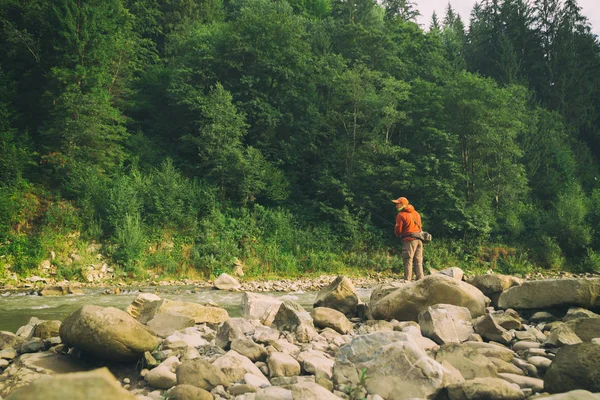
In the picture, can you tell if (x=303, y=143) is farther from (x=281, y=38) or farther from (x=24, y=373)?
(x=24, y=373)

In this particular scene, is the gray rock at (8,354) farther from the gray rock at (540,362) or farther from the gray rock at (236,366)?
the gray rock at (540,362)

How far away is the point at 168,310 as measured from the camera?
7.33m

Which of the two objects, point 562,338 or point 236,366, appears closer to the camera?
point 236,366

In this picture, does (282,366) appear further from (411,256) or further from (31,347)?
(411,256)

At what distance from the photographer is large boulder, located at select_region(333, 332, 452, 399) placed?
384cm

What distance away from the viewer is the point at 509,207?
2939 centimetres

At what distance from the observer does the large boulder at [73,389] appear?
7.84 feet

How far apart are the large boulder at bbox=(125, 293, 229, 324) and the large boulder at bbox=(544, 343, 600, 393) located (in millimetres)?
5085

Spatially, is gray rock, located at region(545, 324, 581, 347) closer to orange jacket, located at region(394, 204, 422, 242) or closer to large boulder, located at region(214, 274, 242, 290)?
orange jacket, located at region(394, 204, 422, 242)

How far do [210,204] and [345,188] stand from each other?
8025 millimetres

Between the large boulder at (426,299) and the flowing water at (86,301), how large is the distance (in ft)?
14.4

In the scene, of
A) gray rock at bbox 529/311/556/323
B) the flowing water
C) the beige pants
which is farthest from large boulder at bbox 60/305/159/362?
the beige pants

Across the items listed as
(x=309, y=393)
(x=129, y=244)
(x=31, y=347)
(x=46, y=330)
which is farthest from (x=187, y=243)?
(x=309, y=393)

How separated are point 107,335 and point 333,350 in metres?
2.62
